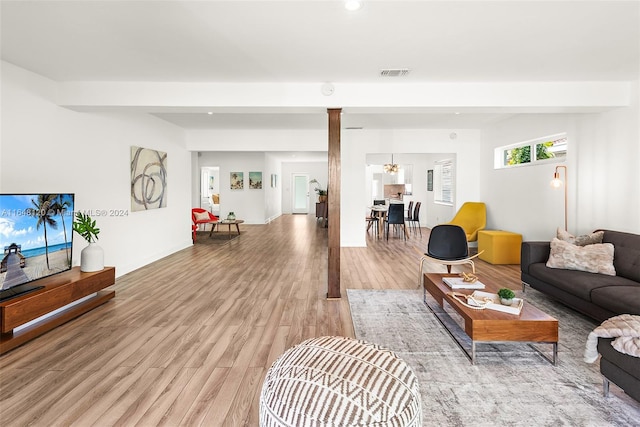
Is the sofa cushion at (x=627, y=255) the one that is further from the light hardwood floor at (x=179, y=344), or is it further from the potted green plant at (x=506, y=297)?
the potted green plant at (x=506, y=297)

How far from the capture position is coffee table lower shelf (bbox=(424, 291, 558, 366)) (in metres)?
2.41

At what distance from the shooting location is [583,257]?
11.6ft

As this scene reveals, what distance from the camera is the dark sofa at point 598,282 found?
2.80 meters

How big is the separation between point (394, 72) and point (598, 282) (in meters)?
2.91

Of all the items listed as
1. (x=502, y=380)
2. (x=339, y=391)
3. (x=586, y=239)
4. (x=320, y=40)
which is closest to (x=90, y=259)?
(x=320, y=40)

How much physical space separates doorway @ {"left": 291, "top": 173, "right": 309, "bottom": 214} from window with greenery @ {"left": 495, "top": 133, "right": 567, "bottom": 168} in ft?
34.0

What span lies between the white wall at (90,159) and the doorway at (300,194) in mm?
9456

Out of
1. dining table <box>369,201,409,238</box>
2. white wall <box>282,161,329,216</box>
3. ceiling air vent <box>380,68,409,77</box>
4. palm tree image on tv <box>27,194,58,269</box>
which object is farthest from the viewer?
white wall <box>282,161,329,216</box>

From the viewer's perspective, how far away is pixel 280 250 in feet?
23.2

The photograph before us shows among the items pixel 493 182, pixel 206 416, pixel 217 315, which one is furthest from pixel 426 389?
pixel 493 182

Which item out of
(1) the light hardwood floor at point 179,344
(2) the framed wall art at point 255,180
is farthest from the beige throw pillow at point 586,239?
(2) the framed wall art at point 255,180

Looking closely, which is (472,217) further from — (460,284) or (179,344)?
(179,344)

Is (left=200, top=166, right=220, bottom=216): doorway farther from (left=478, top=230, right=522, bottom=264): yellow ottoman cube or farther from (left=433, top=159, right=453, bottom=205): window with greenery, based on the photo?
(left=478, top=230, right=522, bottom=264): yellow ottoman cube

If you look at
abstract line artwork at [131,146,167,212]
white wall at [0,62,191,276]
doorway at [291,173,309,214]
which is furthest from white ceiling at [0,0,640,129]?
doorway at [291,173,309,214]
